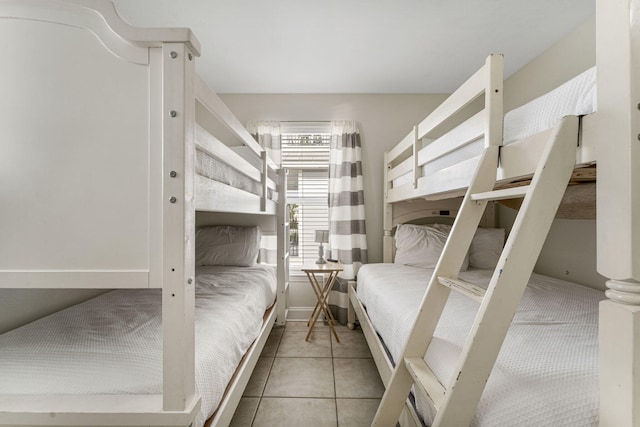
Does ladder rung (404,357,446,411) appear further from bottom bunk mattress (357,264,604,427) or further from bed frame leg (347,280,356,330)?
bed frame leg (347,280,356,330)

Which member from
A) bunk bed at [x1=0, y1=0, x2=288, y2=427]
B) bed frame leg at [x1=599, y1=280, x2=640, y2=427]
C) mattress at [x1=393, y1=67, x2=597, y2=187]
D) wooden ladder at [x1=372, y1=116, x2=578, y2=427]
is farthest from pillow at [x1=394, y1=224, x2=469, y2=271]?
bunk bed at [x1=0, y1=0, x2=288, y2=427]

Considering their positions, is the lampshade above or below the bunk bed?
below

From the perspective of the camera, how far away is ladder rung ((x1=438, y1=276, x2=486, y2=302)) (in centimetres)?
83

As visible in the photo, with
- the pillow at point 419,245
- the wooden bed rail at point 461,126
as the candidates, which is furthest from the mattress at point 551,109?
the pillow at point 419,245

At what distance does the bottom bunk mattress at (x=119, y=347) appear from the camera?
2.72 feet

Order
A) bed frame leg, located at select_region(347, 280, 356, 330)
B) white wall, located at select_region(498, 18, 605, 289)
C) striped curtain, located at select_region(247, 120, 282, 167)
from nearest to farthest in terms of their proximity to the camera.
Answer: white wall, located at select_region(498, 18, 605, 289) → bed frame leg, located at select_region(347, 280, 356, 330) → striped curtain, located at select_region(247, 120, 282, 167)

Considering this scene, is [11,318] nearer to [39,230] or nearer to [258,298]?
[39,230]

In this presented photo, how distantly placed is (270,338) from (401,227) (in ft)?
5.30

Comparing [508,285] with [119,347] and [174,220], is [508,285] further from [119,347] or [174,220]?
[119,347]

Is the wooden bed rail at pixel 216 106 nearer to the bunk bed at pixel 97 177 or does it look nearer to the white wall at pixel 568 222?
the bunk bed at pixel 97 177

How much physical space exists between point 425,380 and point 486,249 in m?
1.99

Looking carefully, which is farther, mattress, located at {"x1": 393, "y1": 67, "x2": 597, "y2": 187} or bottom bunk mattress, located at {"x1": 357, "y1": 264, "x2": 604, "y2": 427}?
mattress, located at {"x1": 393, "y1": 67, "x2": 597, "y2": 187}

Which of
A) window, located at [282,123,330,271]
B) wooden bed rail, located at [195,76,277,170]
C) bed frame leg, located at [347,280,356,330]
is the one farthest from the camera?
window, located at [282,123,330,271]

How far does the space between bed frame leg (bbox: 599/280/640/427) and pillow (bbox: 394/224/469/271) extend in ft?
6.26
